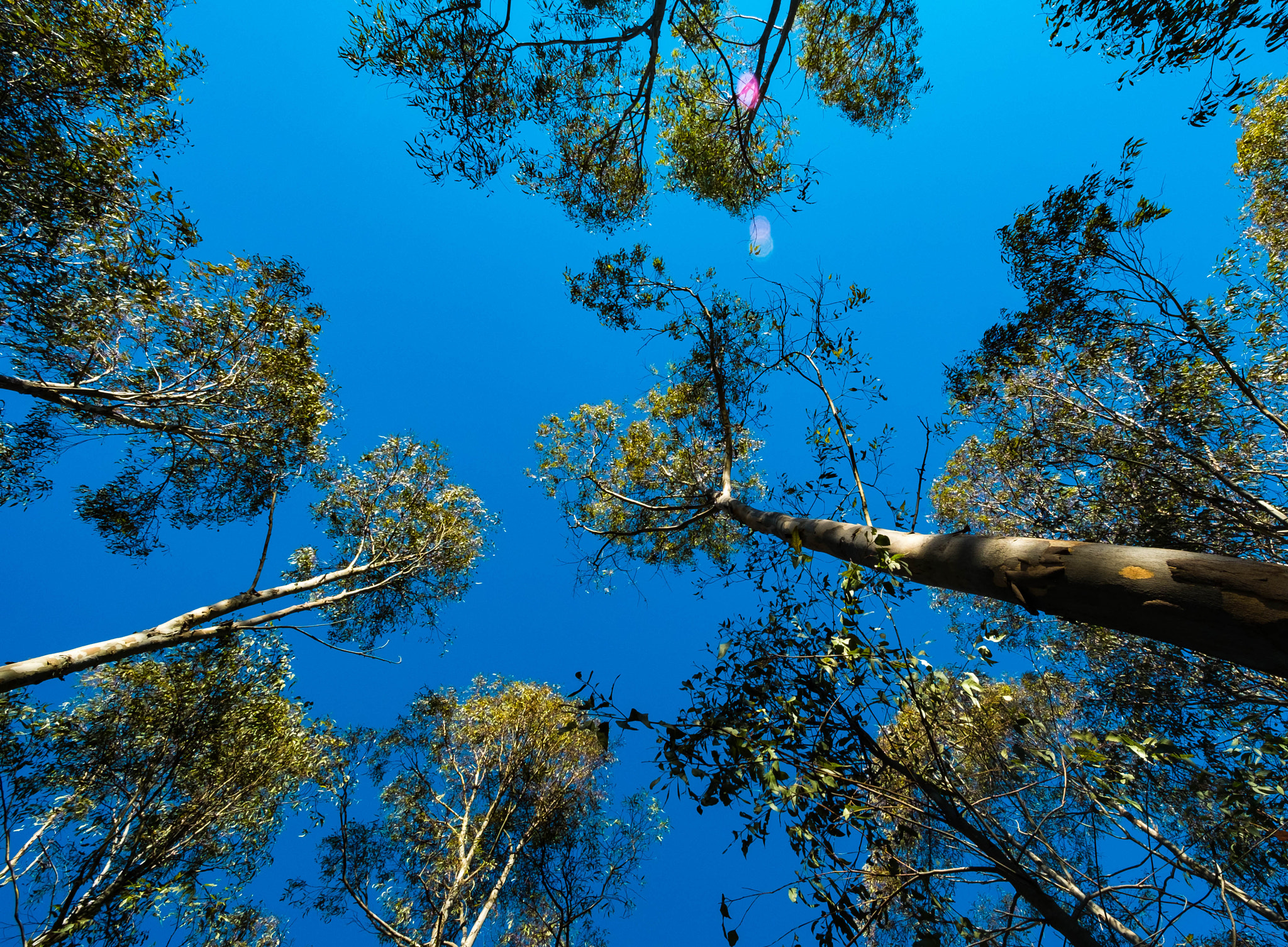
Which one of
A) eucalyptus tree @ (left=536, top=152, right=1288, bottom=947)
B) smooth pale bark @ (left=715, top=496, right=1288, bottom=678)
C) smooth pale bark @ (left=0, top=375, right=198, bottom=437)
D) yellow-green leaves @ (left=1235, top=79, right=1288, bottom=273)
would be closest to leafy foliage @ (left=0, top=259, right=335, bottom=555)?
smooth pale bark @ (left=0, top=375, right=198, bottom=437)

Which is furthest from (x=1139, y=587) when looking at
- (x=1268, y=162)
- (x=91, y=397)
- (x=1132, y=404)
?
(x=91, y=397)

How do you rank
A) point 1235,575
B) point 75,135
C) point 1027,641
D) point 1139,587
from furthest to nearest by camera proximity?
1. point 1027,641
2. point 75,135
3. point 1139,587
4. point 1235,575

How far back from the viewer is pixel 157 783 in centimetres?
624

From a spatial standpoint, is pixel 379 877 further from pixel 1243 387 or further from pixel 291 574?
pixel 1243 387

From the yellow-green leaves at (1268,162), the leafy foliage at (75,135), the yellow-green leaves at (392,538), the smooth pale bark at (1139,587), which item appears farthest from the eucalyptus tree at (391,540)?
the yellow-green leaves at (1268,162)

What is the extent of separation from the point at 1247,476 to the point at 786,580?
22.5 ft

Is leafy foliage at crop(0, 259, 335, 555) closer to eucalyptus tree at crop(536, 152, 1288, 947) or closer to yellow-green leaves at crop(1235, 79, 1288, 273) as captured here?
eucalyptus tree at crop(536, 152, 1288, 947)

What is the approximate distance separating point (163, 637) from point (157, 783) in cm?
244

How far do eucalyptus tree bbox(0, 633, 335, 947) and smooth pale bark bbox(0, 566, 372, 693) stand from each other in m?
0.78

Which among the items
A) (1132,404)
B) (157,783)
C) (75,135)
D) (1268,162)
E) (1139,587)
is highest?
(1268,162)

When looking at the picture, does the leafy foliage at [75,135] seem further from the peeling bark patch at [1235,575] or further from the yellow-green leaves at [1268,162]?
the yellow-green leaves at [1268,162]

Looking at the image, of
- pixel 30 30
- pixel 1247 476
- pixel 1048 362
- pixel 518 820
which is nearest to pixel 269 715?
pixel 518 820

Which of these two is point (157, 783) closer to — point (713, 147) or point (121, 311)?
point (121, 311)

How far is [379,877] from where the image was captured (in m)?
9.33
